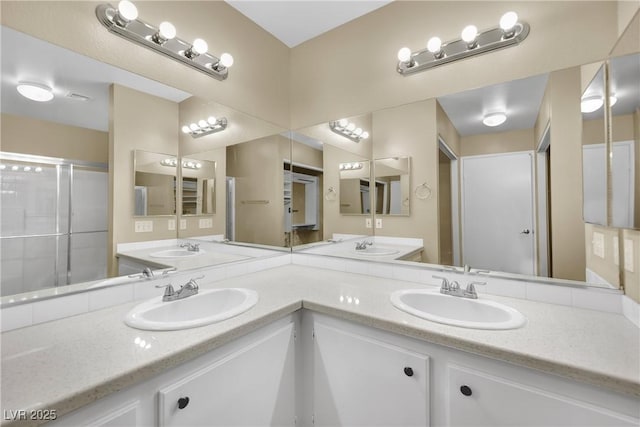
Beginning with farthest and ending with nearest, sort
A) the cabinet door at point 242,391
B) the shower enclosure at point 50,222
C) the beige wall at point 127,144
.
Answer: the beige wall at point 127,144 → the shower enclosure at point 50,222 → the cabinet door at point 242,391

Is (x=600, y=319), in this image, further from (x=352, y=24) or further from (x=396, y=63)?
(x=352, y=24)

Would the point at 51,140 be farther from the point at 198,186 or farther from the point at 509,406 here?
the point at 509,406

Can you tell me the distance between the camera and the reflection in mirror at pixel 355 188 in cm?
188

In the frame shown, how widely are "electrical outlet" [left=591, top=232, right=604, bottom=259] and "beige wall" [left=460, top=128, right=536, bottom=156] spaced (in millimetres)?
476

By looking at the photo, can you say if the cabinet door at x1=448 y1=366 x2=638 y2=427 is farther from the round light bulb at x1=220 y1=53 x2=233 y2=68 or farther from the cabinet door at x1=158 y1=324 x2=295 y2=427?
the round light bulb at x1=220 y1=53 x2=233 y2=68

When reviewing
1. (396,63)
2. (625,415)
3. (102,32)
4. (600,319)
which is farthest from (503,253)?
(102,32)

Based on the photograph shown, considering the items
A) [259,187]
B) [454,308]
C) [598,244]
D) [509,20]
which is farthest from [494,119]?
[259,187]

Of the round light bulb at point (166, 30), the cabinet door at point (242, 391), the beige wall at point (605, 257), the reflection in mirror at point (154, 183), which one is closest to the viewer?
the cabinet door at point (242, 391)

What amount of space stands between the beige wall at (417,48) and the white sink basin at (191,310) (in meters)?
1.49

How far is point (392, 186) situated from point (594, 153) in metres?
0.92

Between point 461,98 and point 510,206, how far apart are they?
0.66m

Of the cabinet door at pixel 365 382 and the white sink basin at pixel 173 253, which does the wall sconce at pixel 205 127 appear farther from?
the cabinet door at pixel 365 382

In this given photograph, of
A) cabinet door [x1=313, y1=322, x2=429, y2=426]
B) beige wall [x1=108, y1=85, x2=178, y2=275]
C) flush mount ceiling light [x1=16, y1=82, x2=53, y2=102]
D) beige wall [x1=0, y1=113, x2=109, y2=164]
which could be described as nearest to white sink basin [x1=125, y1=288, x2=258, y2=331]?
beige wall [x1=108, y1=85, x2=178, y2=275]

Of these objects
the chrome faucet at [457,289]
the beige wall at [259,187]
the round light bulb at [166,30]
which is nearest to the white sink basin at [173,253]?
the beige wall at [259,187]
